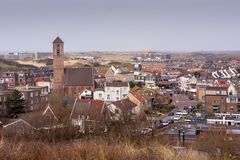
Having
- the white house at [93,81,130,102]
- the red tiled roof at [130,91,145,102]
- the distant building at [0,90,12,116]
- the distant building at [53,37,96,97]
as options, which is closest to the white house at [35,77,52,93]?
the distant building at [53,37,96,97]

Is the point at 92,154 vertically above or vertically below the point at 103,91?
above

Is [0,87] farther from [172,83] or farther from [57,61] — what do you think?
[172,83]

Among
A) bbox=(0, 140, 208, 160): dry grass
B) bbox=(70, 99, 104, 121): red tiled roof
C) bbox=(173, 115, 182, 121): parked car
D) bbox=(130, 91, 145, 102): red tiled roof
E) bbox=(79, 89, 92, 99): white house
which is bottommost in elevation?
bbox=(173, 115, 182, 121): parked car

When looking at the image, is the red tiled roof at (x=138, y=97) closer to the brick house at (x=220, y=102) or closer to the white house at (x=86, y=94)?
the brick house at (x=220, y=102)

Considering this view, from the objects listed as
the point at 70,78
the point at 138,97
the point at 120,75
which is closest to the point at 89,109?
the point at 138,97

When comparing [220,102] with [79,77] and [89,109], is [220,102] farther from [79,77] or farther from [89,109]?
[79,77]

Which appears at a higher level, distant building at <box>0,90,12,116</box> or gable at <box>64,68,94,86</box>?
gable at <box>64,68,94,86</box>

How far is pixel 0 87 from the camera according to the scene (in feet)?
80.0

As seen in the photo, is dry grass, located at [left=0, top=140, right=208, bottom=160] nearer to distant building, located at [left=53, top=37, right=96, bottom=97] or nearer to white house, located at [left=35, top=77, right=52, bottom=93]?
distant building, located at [left=53, top=37, right=96, bottom=97]

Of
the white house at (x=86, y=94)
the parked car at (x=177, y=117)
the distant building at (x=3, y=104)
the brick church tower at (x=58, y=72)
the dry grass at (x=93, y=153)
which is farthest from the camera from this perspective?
the brick church tower at (x=58, y=72)

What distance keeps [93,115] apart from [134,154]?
37.0 feet

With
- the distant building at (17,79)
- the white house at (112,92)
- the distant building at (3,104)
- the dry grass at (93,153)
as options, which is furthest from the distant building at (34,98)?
the dry grass at (93,153)

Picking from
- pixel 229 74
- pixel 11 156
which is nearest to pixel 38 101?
pixel 11 156

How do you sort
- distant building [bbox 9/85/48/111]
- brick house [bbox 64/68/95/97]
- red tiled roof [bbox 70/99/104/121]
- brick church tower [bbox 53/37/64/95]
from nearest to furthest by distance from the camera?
red tiled roof [bbox 70/99/104/121] → distant building [bbox 9/85/48/111] → brick church tower [bbox 53/37/64/95] → brick house [bbox 64/68/95/97]
